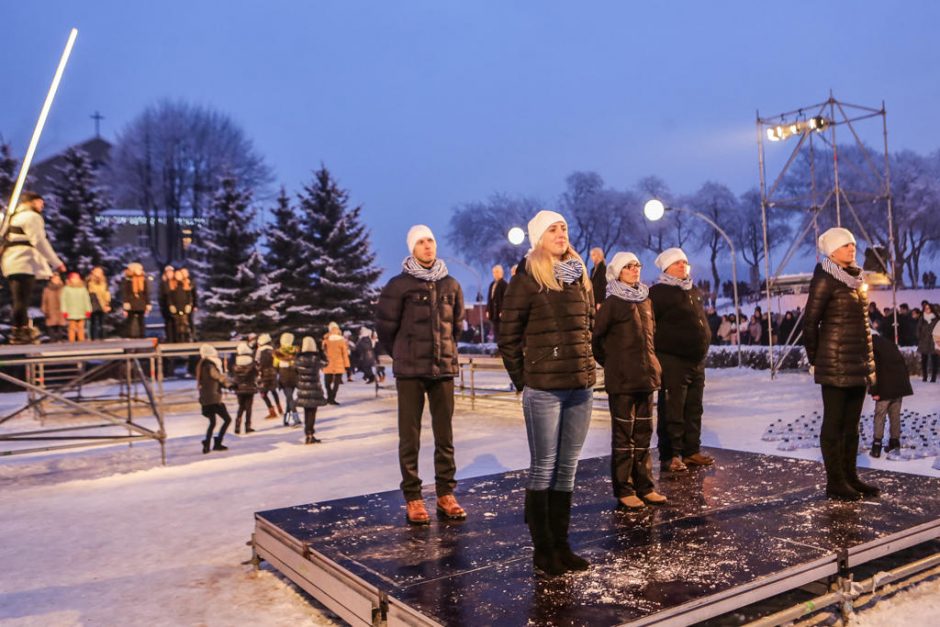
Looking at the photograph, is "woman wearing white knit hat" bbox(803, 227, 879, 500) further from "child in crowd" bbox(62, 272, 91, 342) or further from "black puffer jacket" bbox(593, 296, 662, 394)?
"child in crowd" bbox(62, 272, 91, 342)

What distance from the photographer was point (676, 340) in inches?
283

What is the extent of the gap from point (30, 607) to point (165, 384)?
1050 inches

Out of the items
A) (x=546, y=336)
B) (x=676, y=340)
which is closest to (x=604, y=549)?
(x=546, y=336)

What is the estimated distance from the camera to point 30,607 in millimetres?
5316

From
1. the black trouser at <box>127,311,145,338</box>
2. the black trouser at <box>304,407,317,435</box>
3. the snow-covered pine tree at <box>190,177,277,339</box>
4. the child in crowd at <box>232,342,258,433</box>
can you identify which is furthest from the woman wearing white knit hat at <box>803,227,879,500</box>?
the snow-covered pine tree at <box>190,177,277,339</box>

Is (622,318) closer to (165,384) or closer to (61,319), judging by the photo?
(61,319)

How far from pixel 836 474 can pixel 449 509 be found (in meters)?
2.99

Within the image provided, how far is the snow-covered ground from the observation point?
525 centimetres

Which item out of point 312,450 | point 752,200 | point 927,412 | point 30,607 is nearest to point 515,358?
point 30,607

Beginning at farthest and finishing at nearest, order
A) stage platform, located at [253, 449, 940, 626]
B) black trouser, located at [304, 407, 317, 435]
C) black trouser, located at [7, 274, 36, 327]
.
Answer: black trouser, located at [304, 407, 317, 435]
black trouser, located at [7, 274, 36, 327]
stage platform, located at [253, 449, 940, 626]

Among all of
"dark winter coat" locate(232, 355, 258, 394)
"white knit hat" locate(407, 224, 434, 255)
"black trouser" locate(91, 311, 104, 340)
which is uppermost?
"white knit hat" locate(407, 224, 434, 255)

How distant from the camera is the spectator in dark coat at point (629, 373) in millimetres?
6008

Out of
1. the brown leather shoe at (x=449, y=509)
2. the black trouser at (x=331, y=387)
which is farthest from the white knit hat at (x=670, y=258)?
the black trouser at (x=331, y=387)

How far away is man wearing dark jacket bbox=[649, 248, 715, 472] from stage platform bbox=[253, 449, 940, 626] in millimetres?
532
